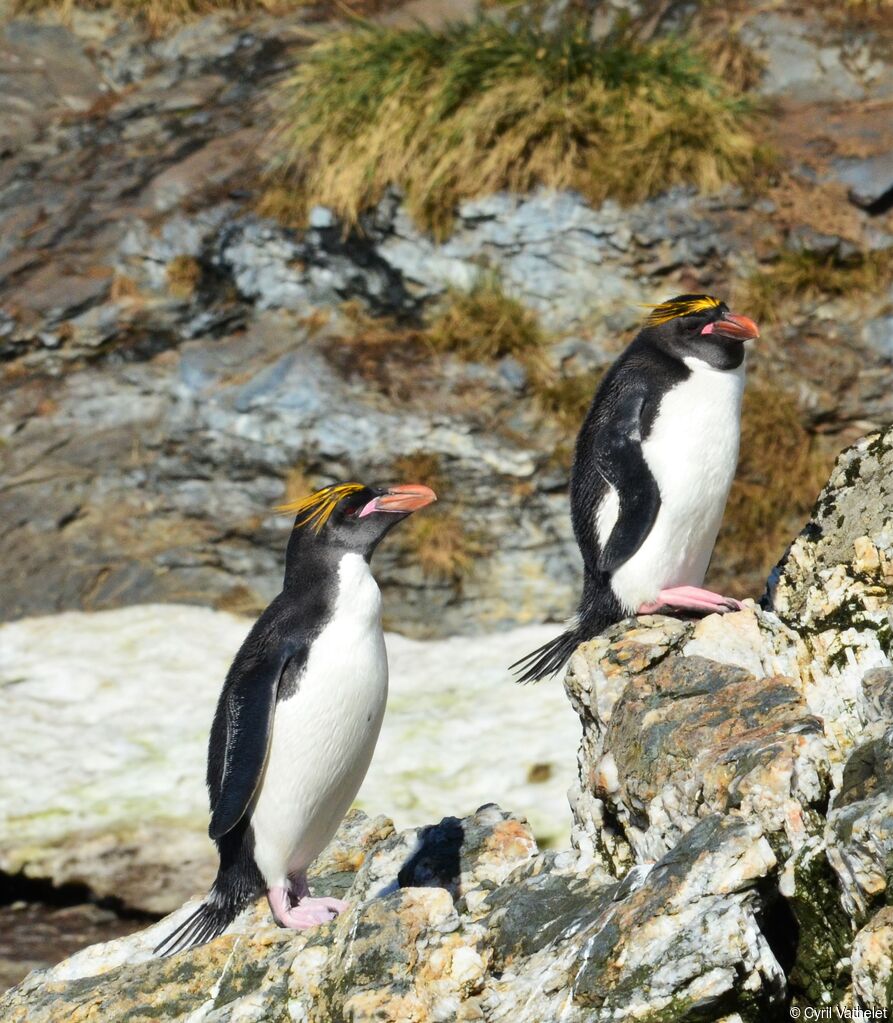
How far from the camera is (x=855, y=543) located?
12.2 ft

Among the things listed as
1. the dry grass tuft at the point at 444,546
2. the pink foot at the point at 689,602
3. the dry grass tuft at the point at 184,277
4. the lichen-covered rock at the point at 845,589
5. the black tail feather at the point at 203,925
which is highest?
the lichen-covered rock at the point at 845,589

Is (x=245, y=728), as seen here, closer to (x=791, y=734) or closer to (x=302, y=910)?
(x=302, y=910)

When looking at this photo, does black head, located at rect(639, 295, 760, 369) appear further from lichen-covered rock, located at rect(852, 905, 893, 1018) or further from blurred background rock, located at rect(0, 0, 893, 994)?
blurred background rock, located at rect(0, 0, 893, 994)

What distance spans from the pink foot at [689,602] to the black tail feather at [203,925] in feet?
4.93

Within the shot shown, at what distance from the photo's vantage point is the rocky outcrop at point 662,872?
8.41 ft

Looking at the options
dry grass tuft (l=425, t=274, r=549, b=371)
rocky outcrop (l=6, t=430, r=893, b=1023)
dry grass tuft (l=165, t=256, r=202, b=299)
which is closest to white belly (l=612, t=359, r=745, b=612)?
rocky outcrop (l=6, t=430, r=893, b=1023)

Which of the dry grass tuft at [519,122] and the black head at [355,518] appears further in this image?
the dry grass tuft at [519,122]

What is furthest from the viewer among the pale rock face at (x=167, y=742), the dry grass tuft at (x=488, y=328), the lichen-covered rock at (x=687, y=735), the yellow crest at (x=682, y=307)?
the dry grass tuft at (x=488, y=328)

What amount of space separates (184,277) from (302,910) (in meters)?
6.00

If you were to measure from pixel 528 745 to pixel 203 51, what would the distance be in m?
6.49

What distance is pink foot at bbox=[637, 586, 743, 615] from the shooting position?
13.6 feet

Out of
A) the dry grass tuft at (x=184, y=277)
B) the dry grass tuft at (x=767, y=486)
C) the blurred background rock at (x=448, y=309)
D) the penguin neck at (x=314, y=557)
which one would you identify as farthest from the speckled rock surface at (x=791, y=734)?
the dry grass tuft at (x=184, y=277)

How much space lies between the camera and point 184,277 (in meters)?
9.05

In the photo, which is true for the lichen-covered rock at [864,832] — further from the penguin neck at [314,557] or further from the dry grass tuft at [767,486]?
the dry grass tuft at [767,486]
